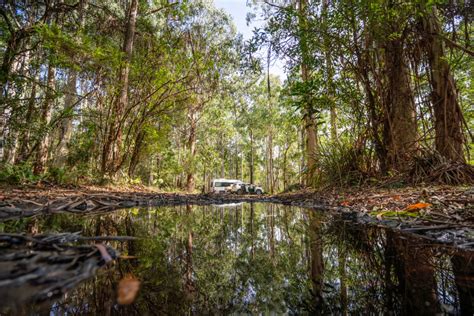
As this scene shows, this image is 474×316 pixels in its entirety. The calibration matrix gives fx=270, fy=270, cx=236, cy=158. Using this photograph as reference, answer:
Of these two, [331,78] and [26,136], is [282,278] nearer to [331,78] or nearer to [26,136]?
[331,78]

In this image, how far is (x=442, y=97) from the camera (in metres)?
5.16

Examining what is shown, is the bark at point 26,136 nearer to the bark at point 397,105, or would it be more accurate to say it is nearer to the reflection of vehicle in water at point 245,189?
the bark at point 397,105

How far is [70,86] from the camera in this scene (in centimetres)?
1180

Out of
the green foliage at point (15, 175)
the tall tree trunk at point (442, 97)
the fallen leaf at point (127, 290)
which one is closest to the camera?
the fallen leaf at point (127, 290)

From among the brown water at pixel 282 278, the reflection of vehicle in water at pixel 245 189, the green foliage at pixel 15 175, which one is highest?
the green foliage at pixel 15 175

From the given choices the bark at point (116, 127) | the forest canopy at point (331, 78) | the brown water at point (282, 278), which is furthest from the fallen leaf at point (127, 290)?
the bark at point (116, 127)

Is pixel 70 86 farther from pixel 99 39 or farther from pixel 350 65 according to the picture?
pixel 350 65

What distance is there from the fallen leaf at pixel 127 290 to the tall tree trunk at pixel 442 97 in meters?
5.79

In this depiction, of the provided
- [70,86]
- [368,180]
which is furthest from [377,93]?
[70,86]

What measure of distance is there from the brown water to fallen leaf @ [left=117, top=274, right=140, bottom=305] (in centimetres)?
2

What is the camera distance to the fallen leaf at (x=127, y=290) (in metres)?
0.97

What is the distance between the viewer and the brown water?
3.23 feet

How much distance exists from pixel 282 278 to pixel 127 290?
78cm

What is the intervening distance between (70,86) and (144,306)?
13389mm
